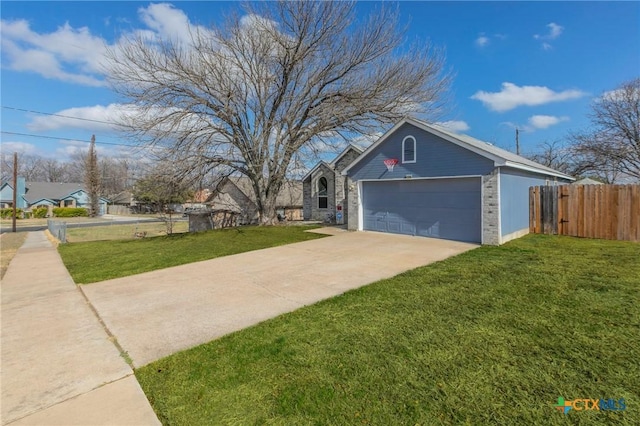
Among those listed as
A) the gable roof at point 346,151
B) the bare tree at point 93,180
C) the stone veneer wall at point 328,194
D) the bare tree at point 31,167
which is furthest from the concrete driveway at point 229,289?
the bare tree at point 31,167

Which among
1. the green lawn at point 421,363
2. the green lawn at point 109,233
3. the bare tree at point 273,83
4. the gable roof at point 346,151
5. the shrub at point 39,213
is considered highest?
the bare tree at point 273,83

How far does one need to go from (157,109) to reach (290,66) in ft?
22.2

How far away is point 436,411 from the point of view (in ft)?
7.43

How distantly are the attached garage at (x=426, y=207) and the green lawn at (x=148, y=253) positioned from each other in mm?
2827

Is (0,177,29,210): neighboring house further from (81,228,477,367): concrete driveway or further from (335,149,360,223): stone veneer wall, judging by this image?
(81,228,477,367): concrete driveway

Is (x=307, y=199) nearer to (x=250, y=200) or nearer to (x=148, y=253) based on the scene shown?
(x=250, y=200)

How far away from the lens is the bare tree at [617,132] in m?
22.5

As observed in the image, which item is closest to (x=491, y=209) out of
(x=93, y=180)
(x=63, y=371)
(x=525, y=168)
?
(x=525, y=168)

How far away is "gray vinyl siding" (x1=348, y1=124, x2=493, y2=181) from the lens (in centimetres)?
1001

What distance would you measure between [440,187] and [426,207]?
0.89 m

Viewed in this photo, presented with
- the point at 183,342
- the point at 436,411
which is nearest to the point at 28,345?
the point at 183,342

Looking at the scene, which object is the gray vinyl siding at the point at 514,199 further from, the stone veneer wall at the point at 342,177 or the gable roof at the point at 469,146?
the stone veneer wall at the point at 342,177

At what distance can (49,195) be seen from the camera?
48031 mm

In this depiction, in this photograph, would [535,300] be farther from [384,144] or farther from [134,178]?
[134,178]
